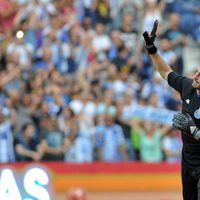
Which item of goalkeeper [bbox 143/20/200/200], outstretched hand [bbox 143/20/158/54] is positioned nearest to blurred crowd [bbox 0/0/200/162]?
outstretched hand [bbox 143/20/158/54]

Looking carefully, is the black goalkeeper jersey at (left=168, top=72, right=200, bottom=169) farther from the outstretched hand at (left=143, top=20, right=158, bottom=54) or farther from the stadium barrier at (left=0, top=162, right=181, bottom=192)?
the stadium barrier at (left=0, top=162, right=181, bottom=192)

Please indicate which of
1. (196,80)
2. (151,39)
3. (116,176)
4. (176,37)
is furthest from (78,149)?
(196,80)

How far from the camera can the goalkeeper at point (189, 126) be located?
8086 millimetres

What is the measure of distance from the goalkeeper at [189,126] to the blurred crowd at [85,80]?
199 inches

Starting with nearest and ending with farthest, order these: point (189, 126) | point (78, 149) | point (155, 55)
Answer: point (189, 126)
point (155, 55)
point (78, 149)

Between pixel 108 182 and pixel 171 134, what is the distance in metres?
1.32

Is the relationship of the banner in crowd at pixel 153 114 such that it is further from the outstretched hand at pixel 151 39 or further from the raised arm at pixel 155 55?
the outstretched hand at pixel 151 39

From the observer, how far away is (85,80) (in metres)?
14.8

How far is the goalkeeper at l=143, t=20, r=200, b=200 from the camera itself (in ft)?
26.5

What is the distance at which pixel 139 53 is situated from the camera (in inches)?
624

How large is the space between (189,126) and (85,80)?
686 centimetres

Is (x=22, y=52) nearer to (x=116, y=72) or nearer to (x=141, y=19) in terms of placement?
(x=116, y=72)

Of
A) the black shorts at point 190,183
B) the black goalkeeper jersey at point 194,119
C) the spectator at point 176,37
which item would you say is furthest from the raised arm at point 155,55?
the spectator at point 176,37

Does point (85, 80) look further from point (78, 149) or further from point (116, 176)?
point (116, 176)
